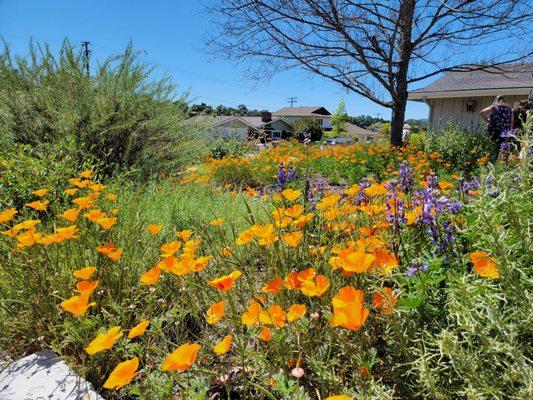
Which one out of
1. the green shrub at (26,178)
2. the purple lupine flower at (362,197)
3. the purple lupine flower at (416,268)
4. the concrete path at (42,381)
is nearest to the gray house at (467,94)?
the purple lupine flower at (362,197)

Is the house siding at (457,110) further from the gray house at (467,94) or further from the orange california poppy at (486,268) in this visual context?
the orange california poppy at (486,268)

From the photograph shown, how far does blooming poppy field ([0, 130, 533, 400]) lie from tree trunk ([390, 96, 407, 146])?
8.85m

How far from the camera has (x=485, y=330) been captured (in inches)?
42.0

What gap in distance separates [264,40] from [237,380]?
9.14 meters

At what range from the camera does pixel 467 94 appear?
16.0 m

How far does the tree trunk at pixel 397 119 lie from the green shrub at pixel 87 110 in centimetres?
651

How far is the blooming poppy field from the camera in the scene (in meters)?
1.06

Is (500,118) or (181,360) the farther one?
(500,118)

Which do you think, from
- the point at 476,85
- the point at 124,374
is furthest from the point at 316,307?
the point at 476,85

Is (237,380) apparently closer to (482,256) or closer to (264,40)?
(482,256)

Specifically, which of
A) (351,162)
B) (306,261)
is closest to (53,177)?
(306,261)

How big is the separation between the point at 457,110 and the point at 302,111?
63.5 metres

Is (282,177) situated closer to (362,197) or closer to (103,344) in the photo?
(362,197)

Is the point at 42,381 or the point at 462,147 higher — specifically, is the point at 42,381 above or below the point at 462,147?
below
